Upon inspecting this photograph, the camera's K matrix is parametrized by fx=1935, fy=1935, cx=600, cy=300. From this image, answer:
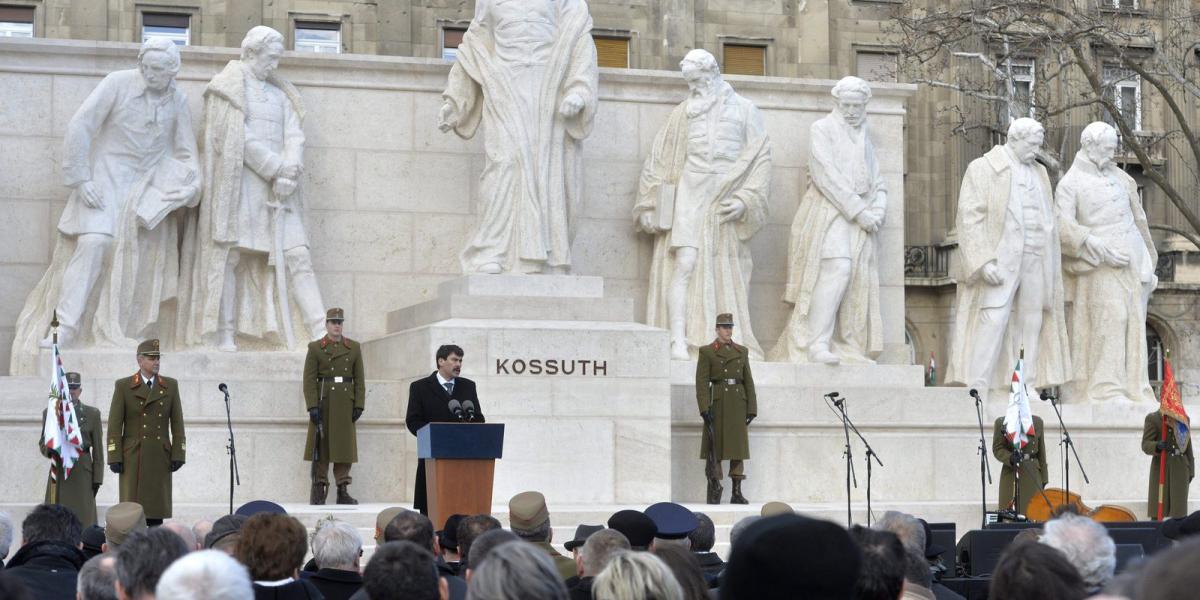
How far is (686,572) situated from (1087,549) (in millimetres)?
1360

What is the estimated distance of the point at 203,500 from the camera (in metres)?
15.2

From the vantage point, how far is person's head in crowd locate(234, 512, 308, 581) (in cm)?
599

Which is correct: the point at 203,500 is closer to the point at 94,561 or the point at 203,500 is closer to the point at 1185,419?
the point at 1185,419

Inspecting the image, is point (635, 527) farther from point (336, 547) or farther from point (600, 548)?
point (336, 547)

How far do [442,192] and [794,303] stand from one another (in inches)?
136

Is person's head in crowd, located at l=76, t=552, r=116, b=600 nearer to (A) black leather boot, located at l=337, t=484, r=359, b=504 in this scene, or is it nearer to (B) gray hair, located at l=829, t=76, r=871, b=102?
(A) black leather boot, located at l=337, t=484, r=359, b=504

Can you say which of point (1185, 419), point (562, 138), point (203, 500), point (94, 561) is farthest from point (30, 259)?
point (94, 561)

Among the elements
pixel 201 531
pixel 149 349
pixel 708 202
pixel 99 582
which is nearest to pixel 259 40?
pixel 149 349

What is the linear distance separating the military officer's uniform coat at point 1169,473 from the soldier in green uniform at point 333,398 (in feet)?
21.2

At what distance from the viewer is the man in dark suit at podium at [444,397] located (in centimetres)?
1297

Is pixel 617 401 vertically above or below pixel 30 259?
below

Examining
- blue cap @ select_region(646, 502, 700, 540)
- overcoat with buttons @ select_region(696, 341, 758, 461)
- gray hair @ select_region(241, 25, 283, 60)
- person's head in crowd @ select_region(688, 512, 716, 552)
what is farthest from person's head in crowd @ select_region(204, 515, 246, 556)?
gray hair @ select_region(241, 25, 283, 60)

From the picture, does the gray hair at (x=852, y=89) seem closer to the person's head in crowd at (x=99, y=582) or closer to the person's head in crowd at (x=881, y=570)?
the person's head in crowd at (x=881, y=570)

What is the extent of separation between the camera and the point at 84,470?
12.9 m
